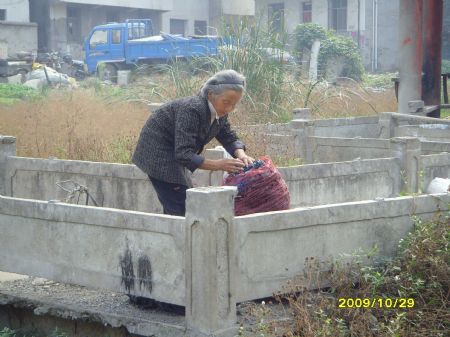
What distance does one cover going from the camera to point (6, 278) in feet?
21.1

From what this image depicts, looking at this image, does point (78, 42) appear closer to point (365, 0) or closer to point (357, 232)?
point (365, 0)

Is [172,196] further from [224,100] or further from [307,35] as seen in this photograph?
[307,35]

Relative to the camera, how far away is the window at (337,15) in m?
43.9

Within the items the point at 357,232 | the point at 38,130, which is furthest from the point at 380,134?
the point at 357,232

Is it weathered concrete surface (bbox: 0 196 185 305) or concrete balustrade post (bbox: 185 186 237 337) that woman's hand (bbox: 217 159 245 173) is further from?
concrete balustrade post (bbox: 185 186 237 337)

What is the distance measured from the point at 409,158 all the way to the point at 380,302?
3096 millimetres

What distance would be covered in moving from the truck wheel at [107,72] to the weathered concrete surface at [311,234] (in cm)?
2580

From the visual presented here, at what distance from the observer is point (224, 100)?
18.0ft

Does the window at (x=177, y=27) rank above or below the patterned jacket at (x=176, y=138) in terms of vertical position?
above

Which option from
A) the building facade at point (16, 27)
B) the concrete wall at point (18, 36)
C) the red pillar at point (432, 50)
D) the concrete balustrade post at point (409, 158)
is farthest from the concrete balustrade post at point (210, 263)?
the concrete wall at point (18, 36)

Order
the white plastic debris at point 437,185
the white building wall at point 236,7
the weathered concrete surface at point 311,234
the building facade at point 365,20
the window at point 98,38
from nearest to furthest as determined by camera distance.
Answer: the weathered concrete surface at point 311,234, the white plastic debris at point 437,185, the window at point 98,38, the building facade at point 365,20, the white building wall at point 236,7

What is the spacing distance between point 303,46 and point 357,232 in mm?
30730

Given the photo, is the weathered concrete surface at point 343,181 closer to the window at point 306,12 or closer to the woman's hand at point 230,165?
the woman's hand at point 230,165

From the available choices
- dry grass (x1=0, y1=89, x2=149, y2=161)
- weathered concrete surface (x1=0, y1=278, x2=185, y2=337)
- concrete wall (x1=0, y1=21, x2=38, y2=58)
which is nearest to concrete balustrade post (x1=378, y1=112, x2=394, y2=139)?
dry grass (x1=0, y1=89, x2=149, y2=161)
